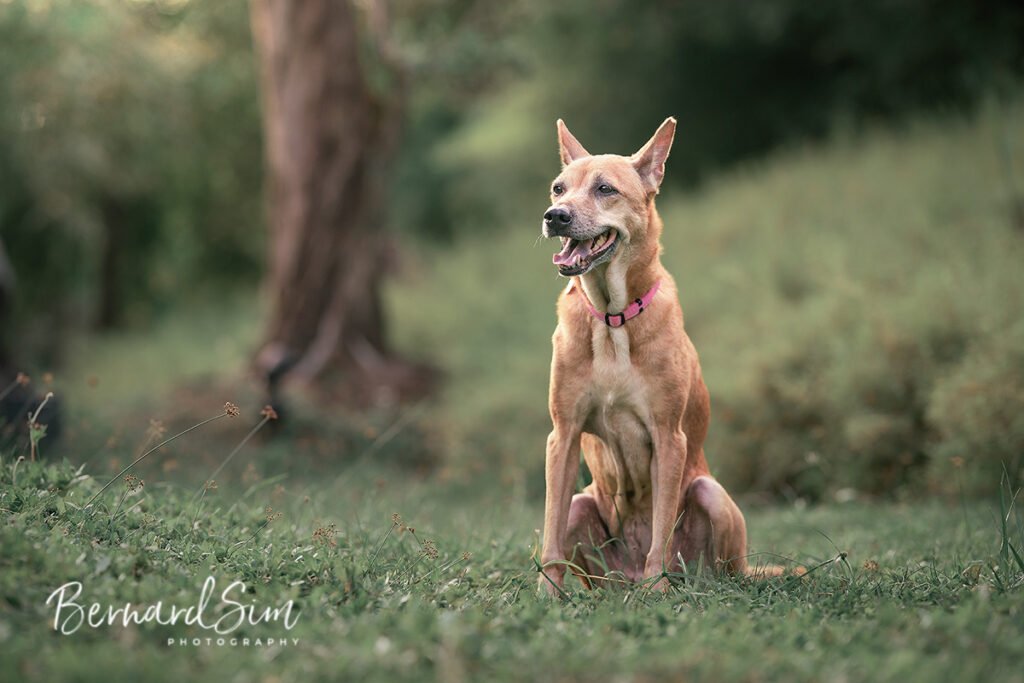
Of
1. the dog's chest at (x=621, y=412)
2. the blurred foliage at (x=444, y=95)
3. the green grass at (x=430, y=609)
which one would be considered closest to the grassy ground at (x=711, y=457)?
the green grass at (x=430, y=609)

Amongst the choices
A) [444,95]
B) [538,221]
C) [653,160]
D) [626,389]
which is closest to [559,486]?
[626,389]

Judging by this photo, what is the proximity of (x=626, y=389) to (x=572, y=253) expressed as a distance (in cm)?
65

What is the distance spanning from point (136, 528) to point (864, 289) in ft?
25.1

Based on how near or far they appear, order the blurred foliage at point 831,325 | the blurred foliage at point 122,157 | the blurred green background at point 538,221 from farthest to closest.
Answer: the blurred foliage at point 122,157, the blurred green background at point 538,221, the blurred foliage at point 831,325

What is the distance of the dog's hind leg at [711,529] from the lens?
14.5 ft

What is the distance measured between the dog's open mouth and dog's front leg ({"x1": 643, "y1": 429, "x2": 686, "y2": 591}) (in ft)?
2.65

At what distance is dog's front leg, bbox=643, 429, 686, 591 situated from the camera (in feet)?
13.9

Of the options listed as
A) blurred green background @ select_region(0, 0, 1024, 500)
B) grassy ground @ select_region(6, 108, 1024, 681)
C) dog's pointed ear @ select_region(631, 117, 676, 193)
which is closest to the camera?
grassy ground @ select_region(6, 108, 1024, 681)

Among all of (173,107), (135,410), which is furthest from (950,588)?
(173,107)

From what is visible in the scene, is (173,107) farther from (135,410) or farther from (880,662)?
(880,662)

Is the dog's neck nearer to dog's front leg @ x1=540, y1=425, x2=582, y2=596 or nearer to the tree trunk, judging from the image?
dog's front leg @ x1=540, y1=425, x2=582, y2=596

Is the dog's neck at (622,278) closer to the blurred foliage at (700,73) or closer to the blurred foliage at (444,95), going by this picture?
the blurred foliage at (700,73)

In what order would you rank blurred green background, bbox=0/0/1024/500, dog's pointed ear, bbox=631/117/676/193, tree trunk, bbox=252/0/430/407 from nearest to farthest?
1. dog's pointed ear, bbox=631/117/676/193
2. blurred green background, bbox=0/0/1024/500
3. tree trunk, bbox=252/0/430/407

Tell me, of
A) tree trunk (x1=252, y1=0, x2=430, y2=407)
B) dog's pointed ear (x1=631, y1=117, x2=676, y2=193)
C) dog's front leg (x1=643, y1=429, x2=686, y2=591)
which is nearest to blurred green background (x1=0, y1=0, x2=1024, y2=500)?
tree trunk (x1=252, y1=0, x2=430, y2=407)
